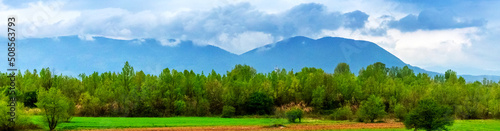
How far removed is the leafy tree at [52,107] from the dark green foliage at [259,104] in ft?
175

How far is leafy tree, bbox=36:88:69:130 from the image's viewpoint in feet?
193

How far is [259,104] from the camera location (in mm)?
107500

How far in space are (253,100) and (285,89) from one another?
53.4ft

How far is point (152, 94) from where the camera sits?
111 metres

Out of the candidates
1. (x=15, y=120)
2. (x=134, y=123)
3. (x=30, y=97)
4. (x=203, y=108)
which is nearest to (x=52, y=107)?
(x=15, y=120)

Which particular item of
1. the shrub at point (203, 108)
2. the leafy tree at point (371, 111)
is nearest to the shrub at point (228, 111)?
the shrub at point (203, 108)

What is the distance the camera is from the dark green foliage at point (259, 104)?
10706cm

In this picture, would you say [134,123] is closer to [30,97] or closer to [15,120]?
[15,120]

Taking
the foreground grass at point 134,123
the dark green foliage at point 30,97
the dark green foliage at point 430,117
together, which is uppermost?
the dark green foliage at point 30,97

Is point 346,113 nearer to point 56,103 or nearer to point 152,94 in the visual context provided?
point 152,94

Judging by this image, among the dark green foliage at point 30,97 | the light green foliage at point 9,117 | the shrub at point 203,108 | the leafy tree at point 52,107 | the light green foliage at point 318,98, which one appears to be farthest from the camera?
the dark green foliage at point 30,97

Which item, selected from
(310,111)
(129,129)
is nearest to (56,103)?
(129,129)

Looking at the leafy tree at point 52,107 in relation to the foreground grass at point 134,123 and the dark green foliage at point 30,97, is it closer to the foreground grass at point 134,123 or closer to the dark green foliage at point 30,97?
the foreground grass at point 134,123

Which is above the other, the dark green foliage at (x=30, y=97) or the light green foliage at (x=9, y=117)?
the dark green foliage at (x=30, y=97)
